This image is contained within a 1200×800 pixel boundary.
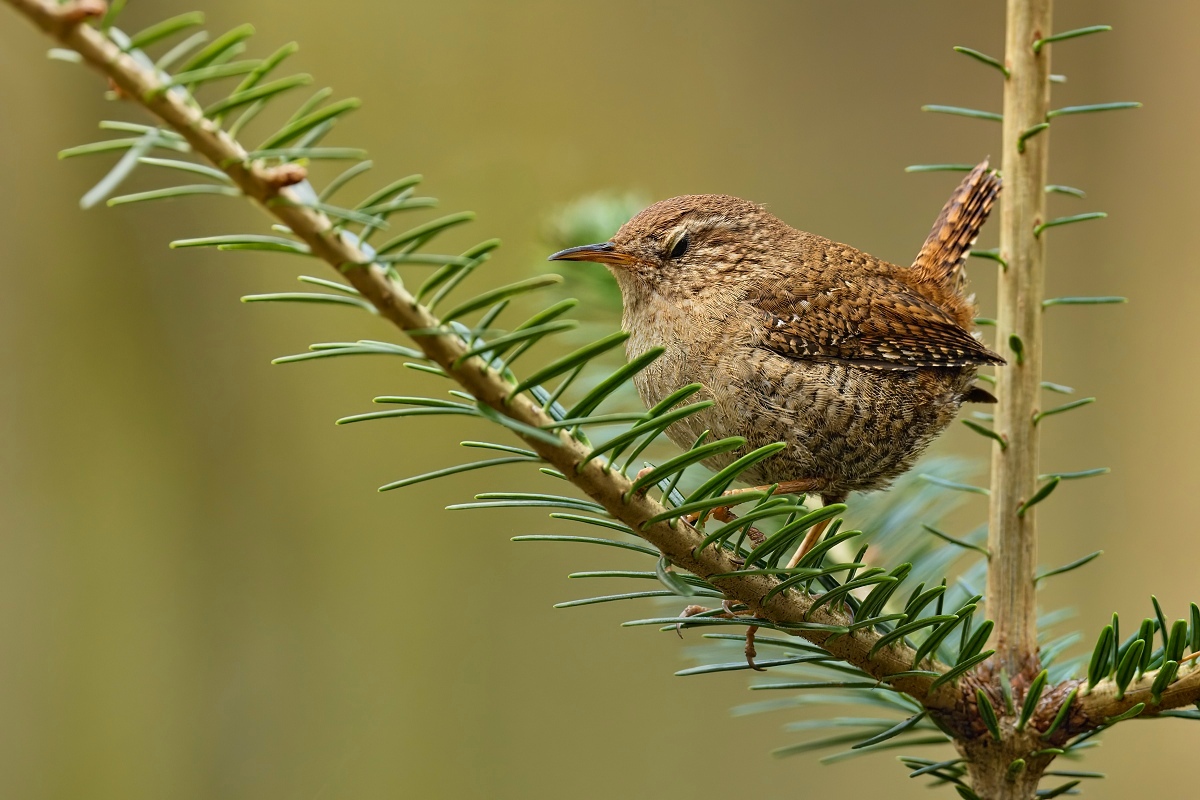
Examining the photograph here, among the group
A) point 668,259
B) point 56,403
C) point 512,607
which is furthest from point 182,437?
point 668,259

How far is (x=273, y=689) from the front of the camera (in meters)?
4.73

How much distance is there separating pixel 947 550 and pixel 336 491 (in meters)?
3.82

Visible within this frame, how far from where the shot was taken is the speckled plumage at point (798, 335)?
187 cm

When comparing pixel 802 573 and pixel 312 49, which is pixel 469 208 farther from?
pixel 802 573

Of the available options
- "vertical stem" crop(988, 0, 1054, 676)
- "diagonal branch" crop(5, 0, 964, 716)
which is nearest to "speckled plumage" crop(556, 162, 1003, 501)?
"vertical stem" crop(988, 0, 1054, 676)

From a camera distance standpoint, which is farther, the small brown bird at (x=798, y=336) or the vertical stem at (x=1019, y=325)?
the small brown bird at (x=798, y=336)

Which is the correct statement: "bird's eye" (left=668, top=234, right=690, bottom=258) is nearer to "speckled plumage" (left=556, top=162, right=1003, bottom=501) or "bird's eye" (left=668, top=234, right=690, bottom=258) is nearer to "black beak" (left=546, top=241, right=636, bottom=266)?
"speckled plumage" (left=556, top=162, right=1003, bottom=501)

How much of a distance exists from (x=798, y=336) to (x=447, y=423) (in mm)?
3572

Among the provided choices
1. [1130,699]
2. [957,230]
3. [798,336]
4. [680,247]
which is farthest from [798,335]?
[1130,699]

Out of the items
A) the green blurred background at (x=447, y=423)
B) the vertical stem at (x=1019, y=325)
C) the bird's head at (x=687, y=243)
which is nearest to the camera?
the vertical stem at (x=1019, y=325)

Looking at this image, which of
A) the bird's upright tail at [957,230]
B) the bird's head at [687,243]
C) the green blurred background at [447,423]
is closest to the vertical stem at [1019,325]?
the bird's upright tail at [957,230]

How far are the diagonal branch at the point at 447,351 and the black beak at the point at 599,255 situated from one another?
0.84m

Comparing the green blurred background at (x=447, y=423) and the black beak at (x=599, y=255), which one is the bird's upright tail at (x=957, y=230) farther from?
the green blurred background at (x=447, y=423)

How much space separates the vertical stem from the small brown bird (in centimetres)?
11
